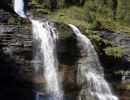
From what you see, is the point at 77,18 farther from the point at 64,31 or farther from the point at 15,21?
the point at 15,21

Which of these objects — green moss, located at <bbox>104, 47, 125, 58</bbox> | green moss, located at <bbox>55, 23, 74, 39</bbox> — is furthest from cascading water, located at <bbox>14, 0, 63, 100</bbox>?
green moss, located at <bbox>104, 47, 125, 58</bbox>

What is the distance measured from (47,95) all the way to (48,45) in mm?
5417

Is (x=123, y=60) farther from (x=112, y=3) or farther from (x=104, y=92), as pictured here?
(x=112, y=3)

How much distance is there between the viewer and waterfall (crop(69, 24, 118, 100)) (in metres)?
42.8

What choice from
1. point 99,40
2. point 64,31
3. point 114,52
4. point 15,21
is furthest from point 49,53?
point 114,52

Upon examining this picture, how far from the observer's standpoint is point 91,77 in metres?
43.6

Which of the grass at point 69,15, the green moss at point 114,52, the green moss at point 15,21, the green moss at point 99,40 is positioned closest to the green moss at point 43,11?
the grass at point 69,15

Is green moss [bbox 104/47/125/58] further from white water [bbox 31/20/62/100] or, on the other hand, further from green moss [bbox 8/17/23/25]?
green moss [bbox 8/17/23/25]

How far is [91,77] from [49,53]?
5.42m

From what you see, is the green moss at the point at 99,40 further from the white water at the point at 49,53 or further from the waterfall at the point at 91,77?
the white water at the point at 49,53

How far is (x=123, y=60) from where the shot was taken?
1871 inches

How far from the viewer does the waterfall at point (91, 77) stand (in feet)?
140

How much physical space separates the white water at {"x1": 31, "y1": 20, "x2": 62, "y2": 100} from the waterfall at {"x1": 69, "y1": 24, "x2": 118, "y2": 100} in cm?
279

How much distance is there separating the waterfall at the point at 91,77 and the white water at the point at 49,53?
2.79 m
